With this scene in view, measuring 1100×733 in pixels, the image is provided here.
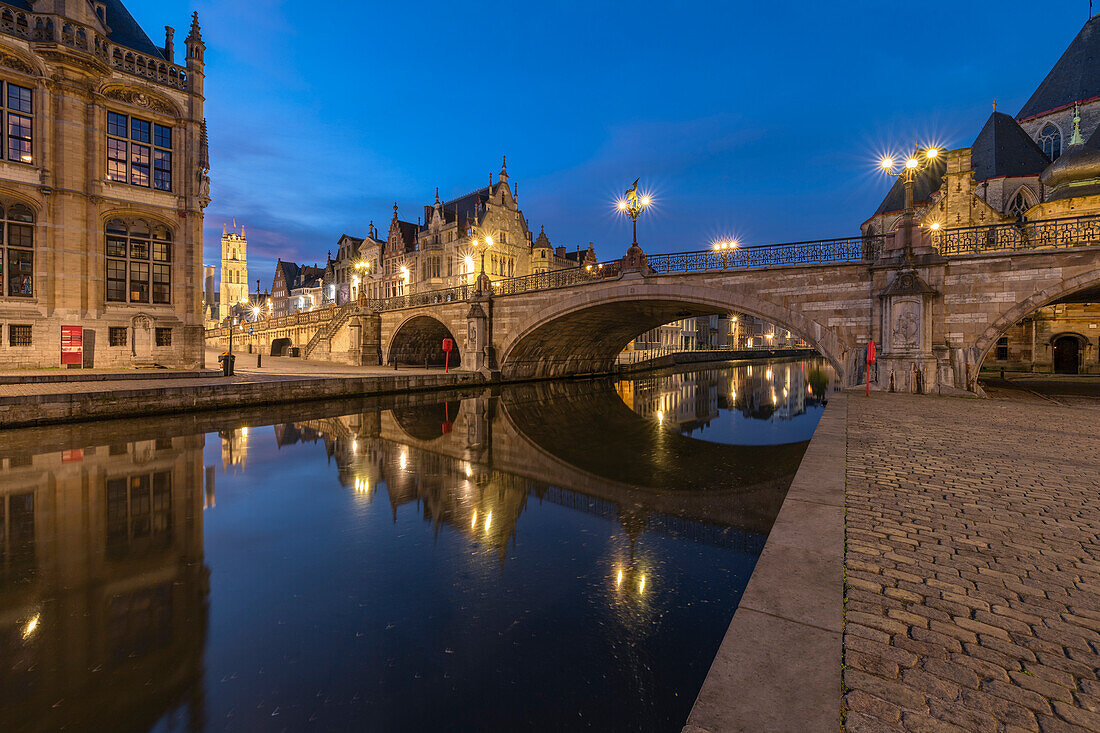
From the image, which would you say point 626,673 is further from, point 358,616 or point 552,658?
point 358,616

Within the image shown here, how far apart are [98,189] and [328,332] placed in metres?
20.0

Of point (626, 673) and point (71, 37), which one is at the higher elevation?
point (71, 37)

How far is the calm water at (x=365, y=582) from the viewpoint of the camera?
3.42m

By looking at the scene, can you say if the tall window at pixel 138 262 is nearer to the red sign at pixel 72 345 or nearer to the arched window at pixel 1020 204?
the red sign at pixel 72 345

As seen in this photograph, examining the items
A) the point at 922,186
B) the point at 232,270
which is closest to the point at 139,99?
the point at 922,186

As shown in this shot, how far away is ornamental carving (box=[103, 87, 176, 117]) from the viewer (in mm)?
21141

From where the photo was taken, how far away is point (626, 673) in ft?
12.2

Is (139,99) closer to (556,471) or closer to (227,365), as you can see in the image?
(227,365)

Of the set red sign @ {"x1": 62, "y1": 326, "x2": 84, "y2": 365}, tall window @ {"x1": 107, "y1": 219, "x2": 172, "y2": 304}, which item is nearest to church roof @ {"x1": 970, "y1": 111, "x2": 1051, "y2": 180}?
tall window @ {"x1": 107, "y1": 219, "x2": 172, "y2": 304}

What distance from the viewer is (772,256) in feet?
61.6

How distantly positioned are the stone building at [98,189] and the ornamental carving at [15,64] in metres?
0.04

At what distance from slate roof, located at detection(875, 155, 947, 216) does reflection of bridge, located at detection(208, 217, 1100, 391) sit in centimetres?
2050

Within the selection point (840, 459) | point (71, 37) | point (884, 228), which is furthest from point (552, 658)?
point (884, 228)

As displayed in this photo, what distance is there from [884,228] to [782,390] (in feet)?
70.0
